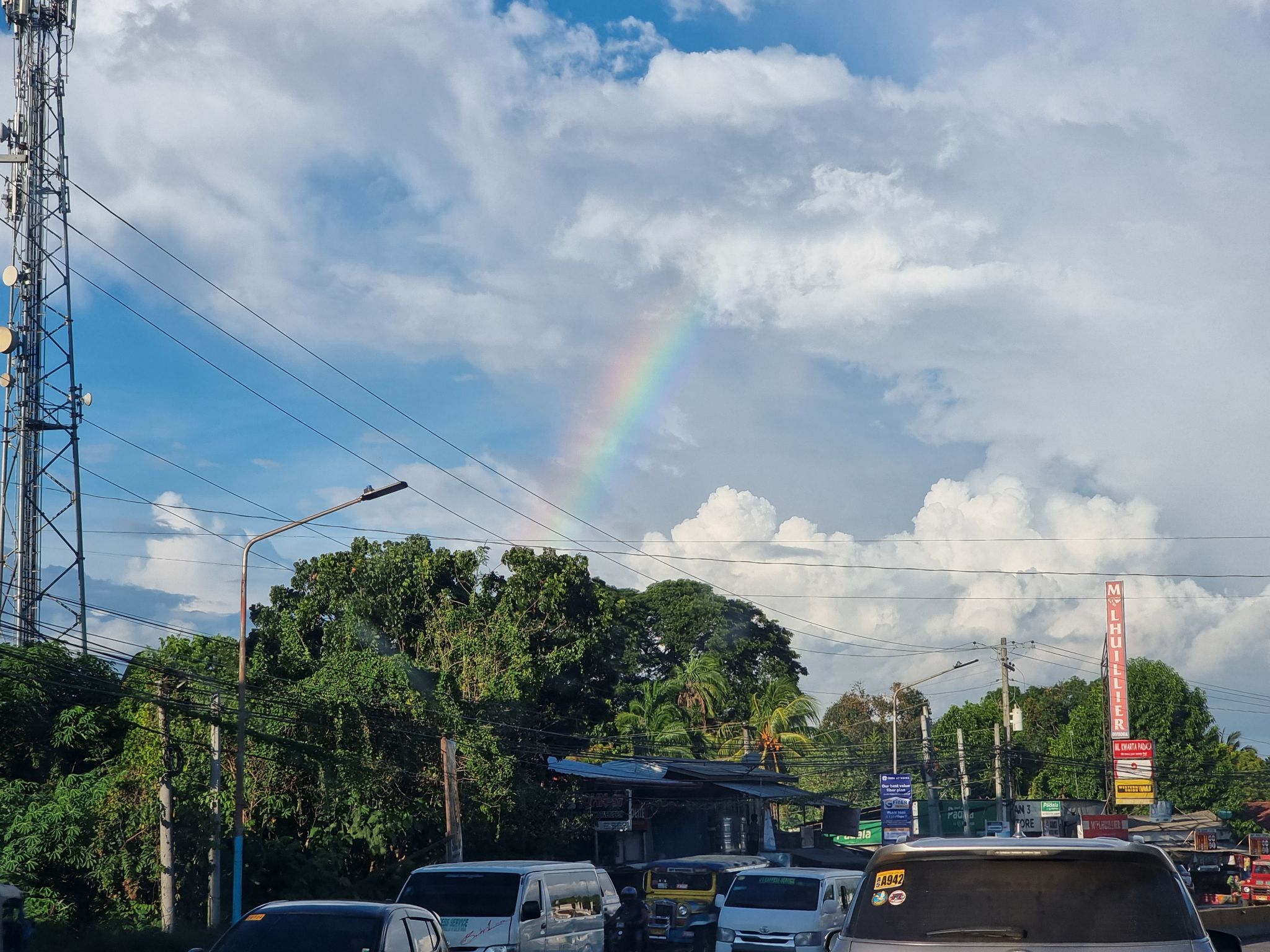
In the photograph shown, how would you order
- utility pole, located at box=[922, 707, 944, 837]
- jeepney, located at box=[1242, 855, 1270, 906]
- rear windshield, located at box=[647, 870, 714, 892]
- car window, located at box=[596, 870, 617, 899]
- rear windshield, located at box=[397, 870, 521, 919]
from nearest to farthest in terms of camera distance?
rear windshield, located at box=[397, 870, 521, 919]
car window, located at box=[596, 870, 617, 899]
rear windshield, located at box=[647, 870, 714, 892]
jeepney, located at box=[1242, 855, 1270, 906]
utility pole, located at box=[922, 707, 944, 837]

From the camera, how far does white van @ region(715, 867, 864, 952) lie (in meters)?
19.7

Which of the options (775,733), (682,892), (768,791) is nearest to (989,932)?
(682,892)

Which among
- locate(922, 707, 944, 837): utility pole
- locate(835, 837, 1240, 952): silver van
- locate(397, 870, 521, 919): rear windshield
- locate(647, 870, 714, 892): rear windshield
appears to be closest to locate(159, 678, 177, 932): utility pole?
locate(647, 870, 714, 892): rear windshield

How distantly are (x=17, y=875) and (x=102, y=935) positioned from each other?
3573 millimetres

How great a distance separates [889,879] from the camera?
578cm

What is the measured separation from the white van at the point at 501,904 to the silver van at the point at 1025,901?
990 cm

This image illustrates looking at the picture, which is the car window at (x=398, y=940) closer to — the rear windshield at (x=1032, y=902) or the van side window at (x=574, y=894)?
the van side window at (x=574, y=894)

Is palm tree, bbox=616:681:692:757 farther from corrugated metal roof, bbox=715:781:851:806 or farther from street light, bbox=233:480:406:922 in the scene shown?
street light, bbox=233:480:406:922

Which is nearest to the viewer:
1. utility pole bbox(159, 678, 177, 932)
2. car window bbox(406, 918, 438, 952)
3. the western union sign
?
car window bbox(406, 918, 438, 952)

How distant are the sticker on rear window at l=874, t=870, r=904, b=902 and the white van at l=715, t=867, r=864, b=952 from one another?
1438cm

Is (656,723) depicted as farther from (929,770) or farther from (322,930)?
(322,930)

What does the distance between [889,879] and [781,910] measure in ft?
49.8

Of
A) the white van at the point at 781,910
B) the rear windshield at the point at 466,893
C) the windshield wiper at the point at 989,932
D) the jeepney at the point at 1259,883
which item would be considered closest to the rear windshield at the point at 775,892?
the white van at the point at 781,910

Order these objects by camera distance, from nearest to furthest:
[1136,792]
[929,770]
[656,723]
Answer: [929,770] → [656,723] → [1136,792]
